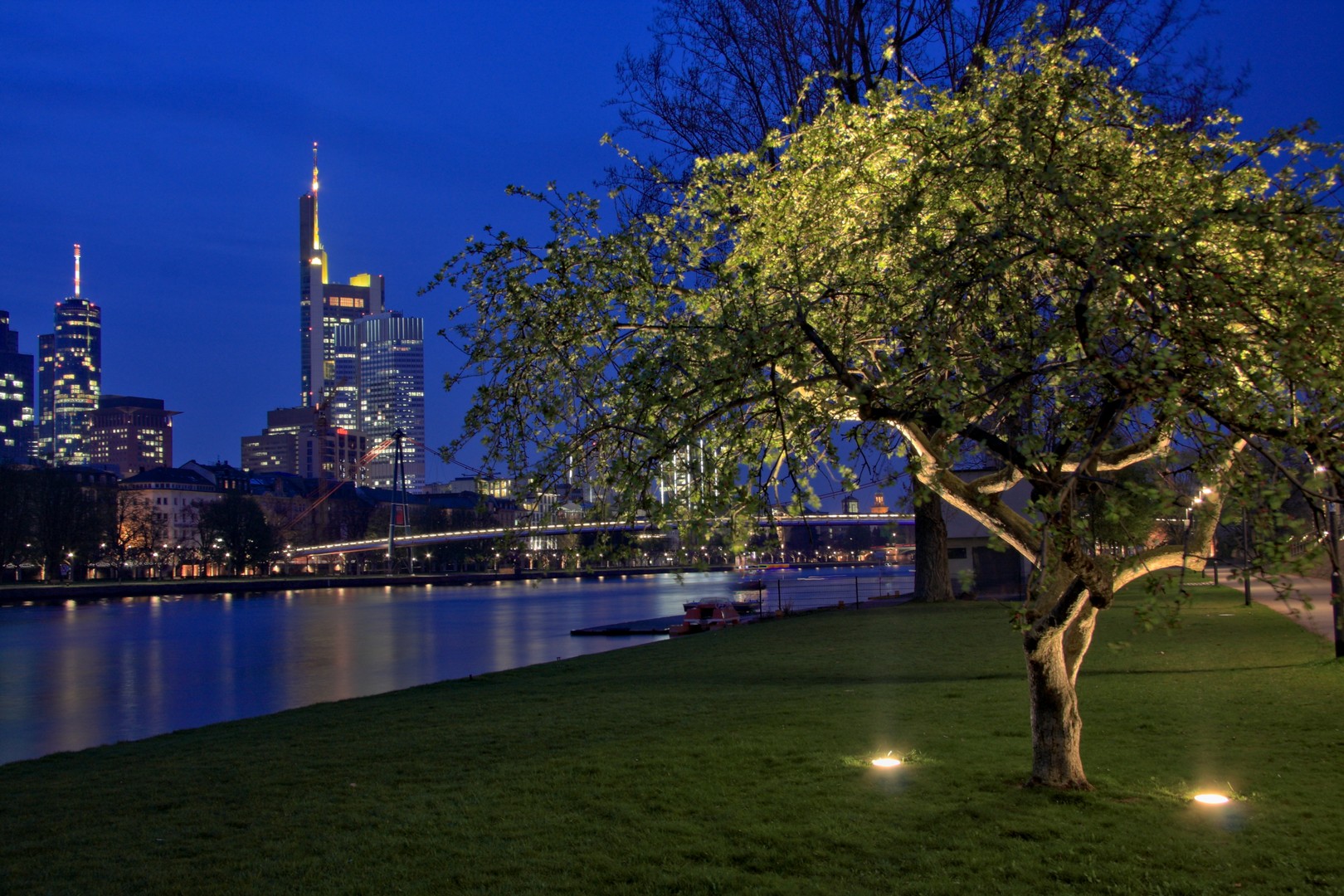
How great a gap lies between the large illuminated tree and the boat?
84.6ft

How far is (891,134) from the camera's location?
7.67m

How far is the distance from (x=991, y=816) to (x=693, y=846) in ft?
6.47

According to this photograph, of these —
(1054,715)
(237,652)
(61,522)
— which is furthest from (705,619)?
(61,522)

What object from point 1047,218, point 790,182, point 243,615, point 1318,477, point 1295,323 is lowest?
point 243,615

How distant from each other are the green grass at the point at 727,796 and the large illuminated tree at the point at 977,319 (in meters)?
1.29

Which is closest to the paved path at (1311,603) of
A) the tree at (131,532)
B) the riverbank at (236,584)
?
the riverbank at (236,584)

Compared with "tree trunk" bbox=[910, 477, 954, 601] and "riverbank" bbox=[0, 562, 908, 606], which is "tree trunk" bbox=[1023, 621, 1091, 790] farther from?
"riverbank" bbox=[0, 562, 908, 606]

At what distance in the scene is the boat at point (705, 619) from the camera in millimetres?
33562

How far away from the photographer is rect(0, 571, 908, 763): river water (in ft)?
77.9

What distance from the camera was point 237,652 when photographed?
131 feet

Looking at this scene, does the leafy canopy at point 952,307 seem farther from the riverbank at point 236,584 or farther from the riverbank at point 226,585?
the riverbank at point 236,584

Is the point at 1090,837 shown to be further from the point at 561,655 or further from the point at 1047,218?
the point at 561,655

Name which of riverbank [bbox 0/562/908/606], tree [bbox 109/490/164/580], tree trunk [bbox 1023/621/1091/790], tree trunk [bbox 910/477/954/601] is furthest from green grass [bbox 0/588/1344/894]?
tree [bbox 109/490/164/580]

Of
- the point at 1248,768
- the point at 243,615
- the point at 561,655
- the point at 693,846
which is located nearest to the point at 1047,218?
the point at 693,846
